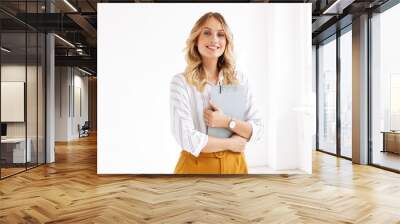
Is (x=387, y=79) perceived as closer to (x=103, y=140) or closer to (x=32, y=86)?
(x=103, y=140)

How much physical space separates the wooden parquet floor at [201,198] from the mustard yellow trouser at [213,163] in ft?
0.47

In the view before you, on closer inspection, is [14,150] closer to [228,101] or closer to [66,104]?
[228,101]

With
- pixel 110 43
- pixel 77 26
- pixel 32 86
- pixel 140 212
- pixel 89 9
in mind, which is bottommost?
pixel 140 212

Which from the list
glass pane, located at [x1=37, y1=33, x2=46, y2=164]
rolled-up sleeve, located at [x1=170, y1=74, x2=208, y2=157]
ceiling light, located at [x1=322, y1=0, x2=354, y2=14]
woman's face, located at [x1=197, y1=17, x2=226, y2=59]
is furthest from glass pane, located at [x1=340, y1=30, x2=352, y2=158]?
glass pane, located at [x1=37, y1=33, x2=46, y2=164]

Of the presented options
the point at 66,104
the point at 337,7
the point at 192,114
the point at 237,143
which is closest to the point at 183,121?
the point at 192,114

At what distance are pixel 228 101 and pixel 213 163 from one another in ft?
3.34

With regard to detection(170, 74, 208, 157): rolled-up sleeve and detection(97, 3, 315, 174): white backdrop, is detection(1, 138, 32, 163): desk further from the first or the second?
detection(170, 74, 208, 157): rolled-up sleeve

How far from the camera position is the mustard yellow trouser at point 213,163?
593 cm

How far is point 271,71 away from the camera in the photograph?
605 cm

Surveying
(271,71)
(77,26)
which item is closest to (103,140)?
(271,71)

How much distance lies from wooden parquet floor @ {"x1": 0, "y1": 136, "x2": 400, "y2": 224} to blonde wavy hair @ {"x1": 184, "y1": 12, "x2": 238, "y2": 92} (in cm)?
162

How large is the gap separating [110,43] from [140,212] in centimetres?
310

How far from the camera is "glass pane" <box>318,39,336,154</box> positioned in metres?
9.39

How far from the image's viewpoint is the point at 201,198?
4.66 metres
